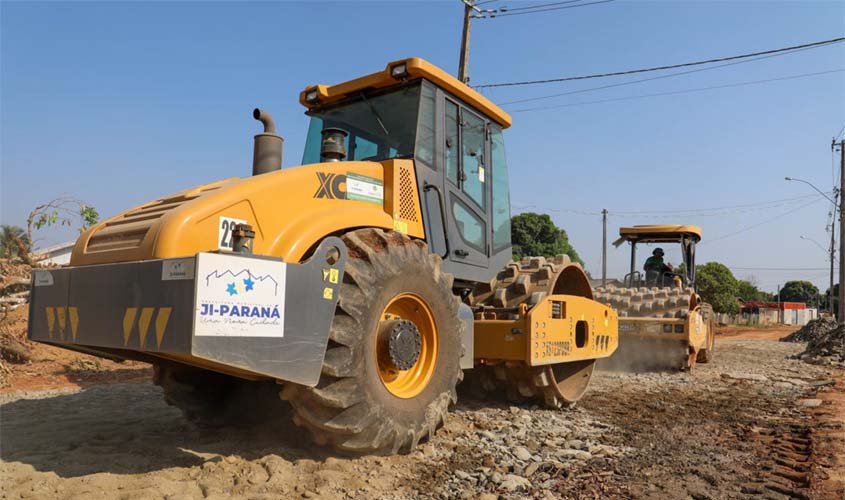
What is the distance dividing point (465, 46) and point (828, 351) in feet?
35.4

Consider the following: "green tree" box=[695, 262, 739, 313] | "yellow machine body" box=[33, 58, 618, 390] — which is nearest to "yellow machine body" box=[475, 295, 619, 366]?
"yellow machine body" box=[33, 58, 618, 390]

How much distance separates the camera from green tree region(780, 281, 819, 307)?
68.7 metres

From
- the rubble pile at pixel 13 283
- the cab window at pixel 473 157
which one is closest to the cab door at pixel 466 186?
the cab window at pixel 473 157

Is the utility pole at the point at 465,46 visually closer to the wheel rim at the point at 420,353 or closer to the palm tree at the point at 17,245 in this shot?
the palm tree at the point at 17,245

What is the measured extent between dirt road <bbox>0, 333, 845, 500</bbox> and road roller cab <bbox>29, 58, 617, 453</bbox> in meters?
0.31

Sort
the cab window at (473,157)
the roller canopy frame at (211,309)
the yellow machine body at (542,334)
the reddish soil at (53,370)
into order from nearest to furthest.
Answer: the roller canopy frame at (211,309)
the yellow machine body at (542,334)
the cab window at (473,157)
the reddish soil at (53,370)

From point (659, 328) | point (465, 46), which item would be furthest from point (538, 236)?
point (659, 328)

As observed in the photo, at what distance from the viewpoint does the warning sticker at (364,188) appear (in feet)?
14.7

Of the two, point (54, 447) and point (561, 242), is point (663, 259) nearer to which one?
point (54, 447)

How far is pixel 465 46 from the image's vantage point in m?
16.0

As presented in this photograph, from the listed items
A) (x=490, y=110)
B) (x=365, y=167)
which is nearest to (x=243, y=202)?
(x=365, y=167)

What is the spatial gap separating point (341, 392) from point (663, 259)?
462 inches

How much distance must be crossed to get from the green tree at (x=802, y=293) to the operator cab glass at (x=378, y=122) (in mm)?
74921

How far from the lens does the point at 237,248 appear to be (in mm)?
3406
